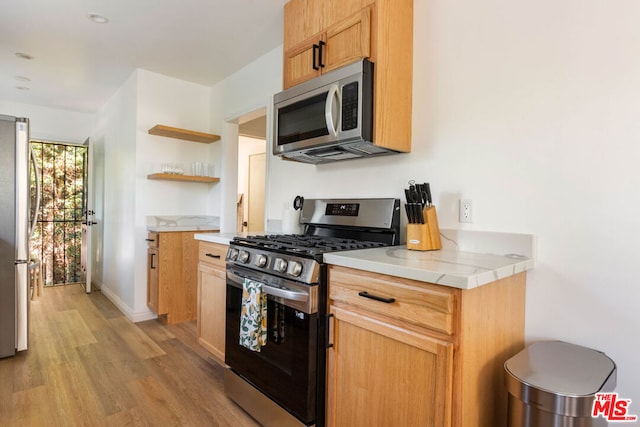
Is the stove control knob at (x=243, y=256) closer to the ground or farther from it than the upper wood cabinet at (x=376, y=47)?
closer to the ground

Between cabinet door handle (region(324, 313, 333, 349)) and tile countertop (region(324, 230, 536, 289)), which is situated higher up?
tile countertop (region(324, 230, 536, 289))

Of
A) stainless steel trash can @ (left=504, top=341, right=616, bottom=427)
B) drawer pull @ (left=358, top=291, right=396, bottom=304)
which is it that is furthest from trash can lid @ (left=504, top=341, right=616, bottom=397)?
drawer pull @ (left=358, top=291, right=396, bottom=304)

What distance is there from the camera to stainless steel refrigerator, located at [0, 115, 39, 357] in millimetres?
2516

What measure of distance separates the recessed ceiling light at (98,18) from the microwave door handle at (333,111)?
1.91m

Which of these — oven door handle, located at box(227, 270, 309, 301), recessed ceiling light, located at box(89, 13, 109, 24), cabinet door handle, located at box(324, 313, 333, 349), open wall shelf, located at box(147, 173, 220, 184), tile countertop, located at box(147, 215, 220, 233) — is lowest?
cabinet door handle, located at box(324, 313, 333, 349)

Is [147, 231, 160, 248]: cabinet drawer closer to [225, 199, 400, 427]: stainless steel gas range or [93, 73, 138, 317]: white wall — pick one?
[93, 73, 138, 317]: white wall

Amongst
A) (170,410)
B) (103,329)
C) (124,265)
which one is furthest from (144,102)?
(170,410)

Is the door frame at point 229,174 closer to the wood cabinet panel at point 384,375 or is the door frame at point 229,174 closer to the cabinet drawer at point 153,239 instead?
the cabinet drawer at point 153,239

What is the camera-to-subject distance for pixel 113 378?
228 centimetres

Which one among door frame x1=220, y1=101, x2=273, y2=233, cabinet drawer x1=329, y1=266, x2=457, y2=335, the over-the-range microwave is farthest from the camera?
door frame x1=220, y1=101, x2=273, y2=233

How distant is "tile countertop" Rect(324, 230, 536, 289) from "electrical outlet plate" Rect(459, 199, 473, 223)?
0.06 m

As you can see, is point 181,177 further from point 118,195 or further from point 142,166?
point 118,195

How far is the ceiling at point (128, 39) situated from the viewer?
93.4 inches

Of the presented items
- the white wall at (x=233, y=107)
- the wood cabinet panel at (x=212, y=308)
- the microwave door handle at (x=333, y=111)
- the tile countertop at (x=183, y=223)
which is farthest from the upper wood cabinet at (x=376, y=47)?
the tile countertop at (x=183, y=223)
